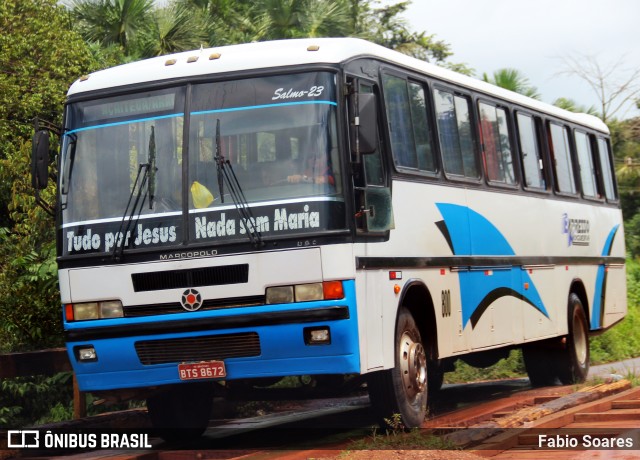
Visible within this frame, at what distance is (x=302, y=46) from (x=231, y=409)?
5456 millimetres

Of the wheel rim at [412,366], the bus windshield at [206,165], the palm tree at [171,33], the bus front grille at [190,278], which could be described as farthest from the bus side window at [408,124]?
the palm tree at [171,33]

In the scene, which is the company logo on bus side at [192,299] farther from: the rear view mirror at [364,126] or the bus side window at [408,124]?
the bus side window at [408,124]

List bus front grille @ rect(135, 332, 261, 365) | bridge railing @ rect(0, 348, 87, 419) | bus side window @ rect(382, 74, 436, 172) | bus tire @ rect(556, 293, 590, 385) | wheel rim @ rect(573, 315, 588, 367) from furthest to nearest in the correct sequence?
wheel rim @ rect(573, 315, 588, 367) < bus tire @ rect(556, 293, 590, 385) < bridge railing @ rect(0, 348, 87, 419) < bus side window @ rect(382, 74, 436, 172) < bus front grille @ rect(135, 332, 261, 365)

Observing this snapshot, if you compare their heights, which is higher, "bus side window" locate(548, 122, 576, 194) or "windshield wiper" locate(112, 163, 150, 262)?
"bus side window" locate(548, 122, 576, 194)

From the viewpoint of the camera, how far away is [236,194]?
927 cm

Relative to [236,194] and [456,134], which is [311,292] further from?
[456,134]

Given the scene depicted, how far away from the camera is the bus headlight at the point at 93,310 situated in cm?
960

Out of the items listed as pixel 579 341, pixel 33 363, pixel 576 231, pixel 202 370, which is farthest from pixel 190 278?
pixel 579 341

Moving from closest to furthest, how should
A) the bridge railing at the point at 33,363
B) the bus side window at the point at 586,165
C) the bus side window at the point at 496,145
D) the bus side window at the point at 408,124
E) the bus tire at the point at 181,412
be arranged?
the bus side window at the point at 408,124 → the bus tire at the point at 181,412 → the bridge railing at the point at 33,363 → the bus side window at the point at 496,145 → the bus side window at the point at 586,165

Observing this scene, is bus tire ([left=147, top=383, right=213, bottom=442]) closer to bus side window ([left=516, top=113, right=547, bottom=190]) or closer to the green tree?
the green tree

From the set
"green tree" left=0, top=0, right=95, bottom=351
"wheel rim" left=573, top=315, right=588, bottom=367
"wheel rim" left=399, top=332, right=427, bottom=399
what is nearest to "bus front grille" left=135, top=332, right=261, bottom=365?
"wheel rim" left=399, top=332, right=427, bottom=399

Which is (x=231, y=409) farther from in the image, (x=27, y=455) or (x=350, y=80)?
(x=350, y=80)

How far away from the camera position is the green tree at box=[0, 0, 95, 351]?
45.0 ft

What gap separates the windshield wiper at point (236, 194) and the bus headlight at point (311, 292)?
1.33 feet
